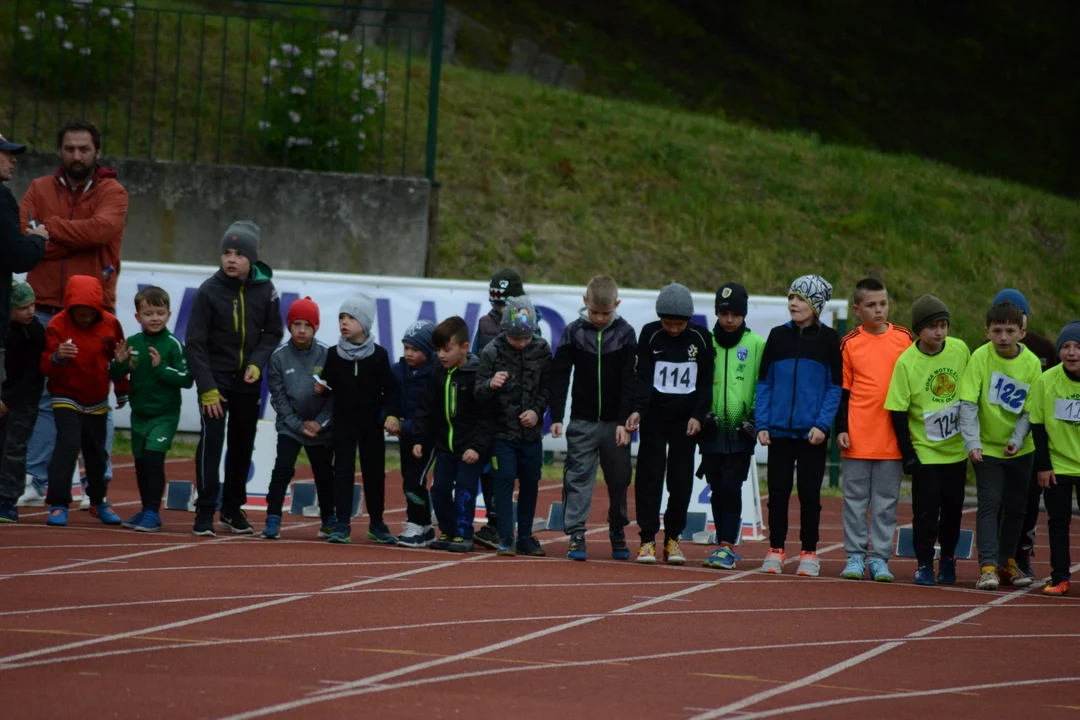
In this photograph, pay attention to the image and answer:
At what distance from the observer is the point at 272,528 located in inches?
423

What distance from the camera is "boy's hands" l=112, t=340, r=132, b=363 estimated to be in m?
10.7

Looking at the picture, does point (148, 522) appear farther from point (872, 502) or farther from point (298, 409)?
point (872, 502)

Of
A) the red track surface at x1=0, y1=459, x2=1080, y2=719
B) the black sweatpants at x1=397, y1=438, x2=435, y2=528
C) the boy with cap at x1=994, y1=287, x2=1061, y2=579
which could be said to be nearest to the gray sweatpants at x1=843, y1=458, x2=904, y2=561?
the red track surface at x1=0, y1=459, x2=1080, y2=719

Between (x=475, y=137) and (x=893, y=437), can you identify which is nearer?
(x=893, y=437)

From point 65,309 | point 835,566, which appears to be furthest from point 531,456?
point 65,309

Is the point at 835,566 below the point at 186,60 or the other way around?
below

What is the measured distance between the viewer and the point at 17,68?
18.6 metres

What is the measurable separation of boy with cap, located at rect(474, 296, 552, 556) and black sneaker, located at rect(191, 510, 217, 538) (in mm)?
1956

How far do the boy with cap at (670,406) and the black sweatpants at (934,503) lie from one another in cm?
149

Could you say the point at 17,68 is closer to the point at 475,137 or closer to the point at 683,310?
the point at 475,137

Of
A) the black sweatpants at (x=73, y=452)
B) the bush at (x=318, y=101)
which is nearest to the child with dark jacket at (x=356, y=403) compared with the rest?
the black sweatpants at (x=73, y=452)

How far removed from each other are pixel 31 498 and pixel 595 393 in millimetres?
4515

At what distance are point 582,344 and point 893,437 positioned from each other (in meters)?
2.16

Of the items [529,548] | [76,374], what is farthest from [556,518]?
[76,374]
